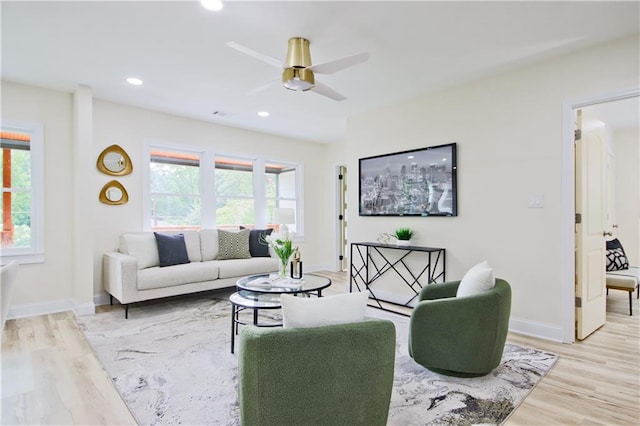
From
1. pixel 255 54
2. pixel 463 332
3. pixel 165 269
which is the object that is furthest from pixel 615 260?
pixel 165 269

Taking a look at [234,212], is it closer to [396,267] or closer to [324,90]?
[396,267]

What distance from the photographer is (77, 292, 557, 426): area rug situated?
6.59 feet

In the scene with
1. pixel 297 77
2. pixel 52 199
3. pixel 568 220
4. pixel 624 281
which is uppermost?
pixel 297 77

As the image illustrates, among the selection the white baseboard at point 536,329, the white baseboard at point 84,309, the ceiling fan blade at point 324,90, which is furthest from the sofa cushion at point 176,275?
the white baseboard at point 536,329

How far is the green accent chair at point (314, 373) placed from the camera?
140 cm

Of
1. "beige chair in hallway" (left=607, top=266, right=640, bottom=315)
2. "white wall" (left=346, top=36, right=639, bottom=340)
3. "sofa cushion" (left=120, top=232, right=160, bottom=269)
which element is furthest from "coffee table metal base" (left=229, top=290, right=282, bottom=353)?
"beige chair in hallway" (left=607, top=266, right=640, bottom=315)

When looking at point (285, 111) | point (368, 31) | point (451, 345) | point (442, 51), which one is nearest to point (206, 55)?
point (368, 31)

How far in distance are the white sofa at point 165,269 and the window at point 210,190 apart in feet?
1.56

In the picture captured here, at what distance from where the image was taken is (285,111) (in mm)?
4867

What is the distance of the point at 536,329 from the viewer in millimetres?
3322

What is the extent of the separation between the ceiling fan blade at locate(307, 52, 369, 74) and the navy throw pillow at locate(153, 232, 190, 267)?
2937mm

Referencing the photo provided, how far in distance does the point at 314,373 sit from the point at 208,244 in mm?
3826

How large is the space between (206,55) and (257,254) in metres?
2.89

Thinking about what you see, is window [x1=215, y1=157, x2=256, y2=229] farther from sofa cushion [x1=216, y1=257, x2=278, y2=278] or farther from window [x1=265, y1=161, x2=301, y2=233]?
sofa cushion [x1=216, y1=257, x2=278, y2=278]
